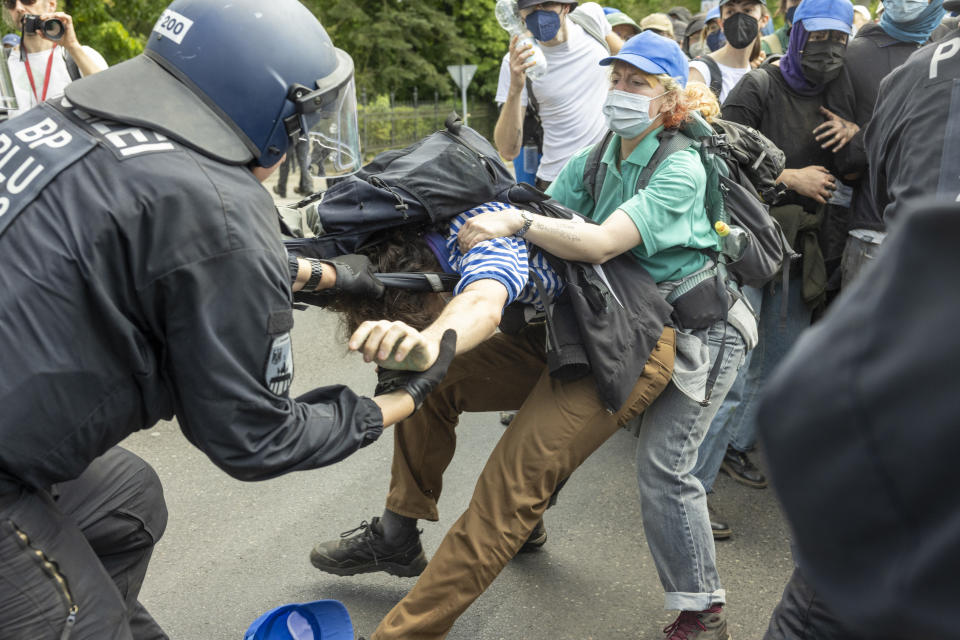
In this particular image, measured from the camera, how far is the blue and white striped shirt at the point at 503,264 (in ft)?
7.81

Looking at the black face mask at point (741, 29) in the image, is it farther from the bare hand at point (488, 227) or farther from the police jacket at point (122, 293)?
the police jacket at point (122, 293)

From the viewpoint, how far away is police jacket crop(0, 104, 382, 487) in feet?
5.19

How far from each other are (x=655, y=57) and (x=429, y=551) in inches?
78.8

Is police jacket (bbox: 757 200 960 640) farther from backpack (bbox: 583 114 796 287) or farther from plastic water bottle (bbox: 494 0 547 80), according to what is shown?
plastic water bottle (bbox: 494 0 547 80)

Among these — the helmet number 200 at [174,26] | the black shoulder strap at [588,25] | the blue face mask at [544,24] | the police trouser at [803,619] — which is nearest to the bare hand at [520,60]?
the blue face mask at [544,24]

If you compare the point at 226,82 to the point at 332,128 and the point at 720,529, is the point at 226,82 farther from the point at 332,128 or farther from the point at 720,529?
the point at 720,529

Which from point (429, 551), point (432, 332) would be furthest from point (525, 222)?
point (429, 551)

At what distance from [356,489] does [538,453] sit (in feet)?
5.27

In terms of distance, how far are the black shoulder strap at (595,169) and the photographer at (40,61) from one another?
297cm

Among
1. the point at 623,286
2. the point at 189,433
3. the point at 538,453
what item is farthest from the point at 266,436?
the point at 623,286

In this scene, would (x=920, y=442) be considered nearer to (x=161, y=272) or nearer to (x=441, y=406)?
(x=161, y=272)

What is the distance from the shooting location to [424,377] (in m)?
2.17

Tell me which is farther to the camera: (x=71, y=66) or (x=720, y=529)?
(x=71, y=66)

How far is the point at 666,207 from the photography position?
8.67 ft
